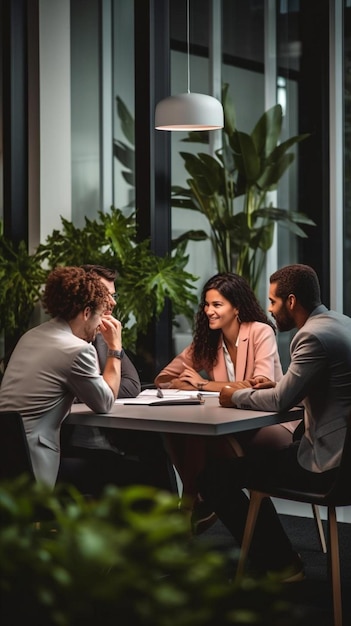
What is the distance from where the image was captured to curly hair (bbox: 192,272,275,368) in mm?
5297

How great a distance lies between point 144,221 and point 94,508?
521 cm

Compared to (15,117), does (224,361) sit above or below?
below

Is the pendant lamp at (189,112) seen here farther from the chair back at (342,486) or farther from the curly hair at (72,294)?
the chair back at (342,486)

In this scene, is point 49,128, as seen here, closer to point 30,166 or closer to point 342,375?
point 30,166

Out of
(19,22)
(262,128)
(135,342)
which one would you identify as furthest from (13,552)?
(19,22)

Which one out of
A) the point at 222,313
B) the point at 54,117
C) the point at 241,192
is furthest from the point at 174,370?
the point at 54,117

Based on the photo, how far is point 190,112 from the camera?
18.2 ft

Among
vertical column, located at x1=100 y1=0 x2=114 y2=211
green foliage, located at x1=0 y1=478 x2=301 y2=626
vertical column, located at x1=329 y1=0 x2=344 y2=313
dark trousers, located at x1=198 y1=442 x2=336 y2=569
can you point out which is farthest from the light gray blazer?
vertical column, located at x1=100 y1=0 x2=114 y2=211

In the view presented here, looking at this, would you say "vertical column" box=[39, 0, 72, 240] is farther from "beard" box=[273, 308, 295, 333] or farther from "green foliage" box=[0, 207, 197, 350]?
"beard" box=[273, 308, 295, 333]

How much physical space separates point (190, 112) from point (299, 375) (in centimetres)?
218

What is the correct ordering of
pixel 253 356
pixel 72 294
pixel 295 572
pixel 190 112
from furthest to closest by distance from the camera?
pixel 190 112 < pixel 253 356 < pixel 295 572 < pixel 72 294

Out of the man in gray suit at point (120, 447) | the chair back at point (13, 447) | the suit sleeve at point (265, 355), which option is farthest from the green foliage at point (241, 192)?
the chair back at point (13, 447)

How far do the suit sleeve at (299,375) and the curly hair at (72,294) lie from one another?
803 millimetres

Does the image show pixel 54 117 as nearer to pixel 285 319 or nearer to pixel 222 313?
pixel 222 313
